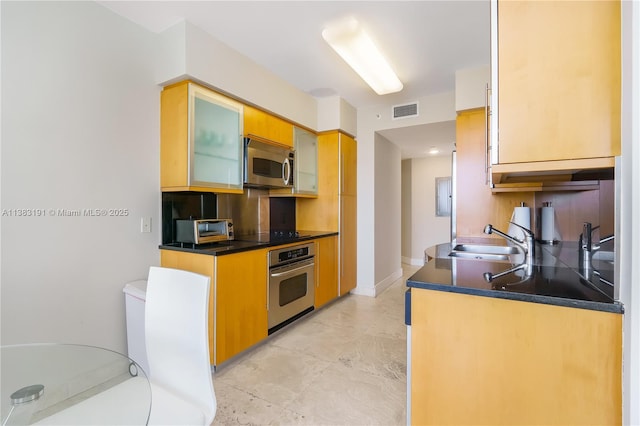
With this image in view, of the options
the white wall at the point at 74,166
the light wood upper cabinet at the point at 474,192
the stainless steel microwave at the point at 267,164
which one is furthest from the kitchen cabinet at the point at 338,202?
the white wall at the point at 74,166

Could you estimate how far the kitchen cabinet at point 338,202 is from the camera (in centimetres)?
381

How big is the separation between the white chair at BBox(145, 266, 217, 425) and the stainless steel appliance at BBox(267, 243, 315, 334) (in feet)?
4.40

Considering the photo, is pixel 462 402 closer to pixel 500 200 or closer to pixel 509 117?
pixel 509 117

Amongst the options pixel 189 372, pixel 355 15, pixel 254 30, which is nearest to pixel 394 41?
pixel 355 15

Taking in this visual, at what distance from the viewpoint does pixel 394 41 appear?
2.53 metres

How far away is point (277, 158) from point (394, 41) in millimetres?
1547

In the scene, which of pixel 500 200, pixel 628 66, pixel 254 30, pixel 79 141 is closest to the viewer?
pixel 628 66

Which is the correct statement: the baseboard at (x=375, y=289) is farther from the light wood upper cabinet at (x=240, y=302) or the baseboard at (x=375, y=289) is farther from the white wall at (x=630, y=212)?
the white wall at (x=630, y=212)

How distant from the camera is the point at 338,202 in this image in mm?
3781

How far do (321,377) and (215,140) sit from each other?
6.82 feet

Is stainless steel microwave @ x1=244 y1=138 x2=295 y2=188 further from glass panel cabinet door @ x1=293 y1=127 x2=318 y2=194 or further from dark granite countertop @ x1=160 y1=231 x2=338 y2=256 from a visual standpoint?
dark granite countertop @ x1=160 y1=231 x2=338 y2=256

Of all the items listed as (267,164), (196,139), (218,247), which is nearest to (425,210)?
(267,164)

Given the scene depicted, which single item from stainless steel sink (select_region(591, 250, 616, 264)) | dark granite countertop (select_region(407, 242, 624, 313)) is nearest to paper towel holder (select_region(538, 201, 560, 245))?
stainless steel sink (select_region(591, 250, 616, 264))

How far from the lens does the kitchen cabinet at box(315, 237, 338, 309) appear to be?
341cm
